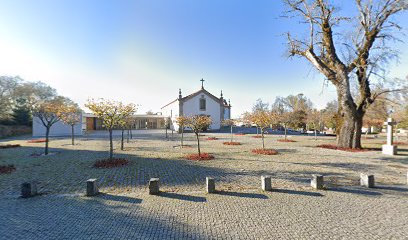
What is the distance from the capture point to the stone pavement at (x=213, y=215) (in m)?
3.70

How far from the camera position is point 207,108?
38.1 metres

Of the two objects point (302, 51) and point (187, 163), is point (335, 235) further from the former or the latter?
point (302, 51)

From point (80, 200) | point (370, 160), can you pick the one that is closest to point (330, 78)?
point (370, 160)

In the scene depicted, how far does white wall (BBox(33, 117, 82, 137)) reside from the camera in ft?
94.3

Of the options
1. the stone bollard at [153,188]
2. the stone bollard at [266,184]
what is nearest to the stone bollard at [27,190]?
the stone bollard at [153,188]

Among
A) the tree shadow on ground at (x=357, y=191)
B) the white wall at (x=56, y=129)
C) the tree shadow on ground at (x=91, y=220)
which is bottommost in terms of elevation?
the tree shadow on ground at (x=91, y=220)

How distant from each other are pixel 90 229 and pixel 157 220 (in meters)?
1.28

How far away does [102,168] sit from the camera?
880cm

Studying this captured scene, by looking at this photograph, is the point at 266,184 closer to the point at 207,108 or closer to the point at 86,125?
the point at 207,108

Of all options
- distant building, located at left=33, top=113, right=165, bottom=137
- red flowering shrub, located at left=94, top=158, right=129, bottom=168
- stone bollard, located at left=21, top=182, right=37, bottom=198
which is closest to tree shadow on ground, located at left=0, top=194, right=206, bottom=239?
stone bollard, located at left=21, top=182, right=37, bottom=198

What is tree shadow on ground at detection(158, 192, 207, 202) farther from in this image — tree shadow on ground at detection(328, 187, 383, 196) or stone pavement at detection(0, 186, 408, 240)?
tree shadow on ground at detection(328, 187, 383, 196)

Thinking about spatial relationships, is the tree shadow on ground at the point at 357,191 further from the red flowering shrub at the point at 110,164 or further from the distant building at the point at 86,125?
the distant building at the point at 86,125

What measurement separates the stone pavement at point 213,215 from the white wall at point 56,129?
27704 mm

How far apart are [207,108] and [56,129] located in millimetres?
24756
